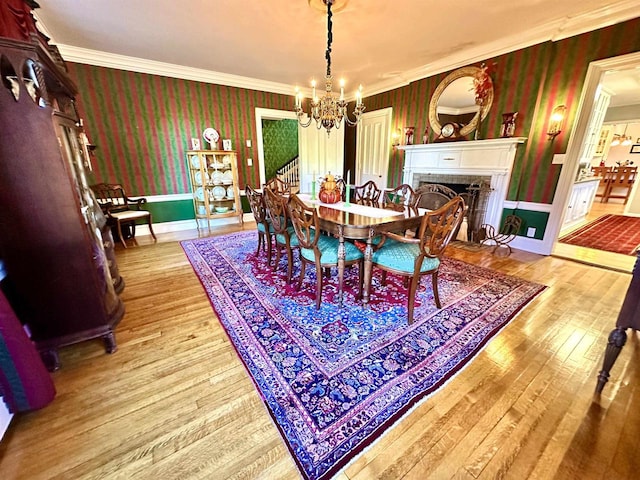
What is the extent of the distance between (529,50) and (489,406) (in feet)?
13.4

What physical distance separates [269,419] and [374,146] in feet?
17.5

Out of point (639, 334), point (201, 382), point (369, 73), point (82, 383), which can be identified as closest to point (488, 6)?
point (369, 73)

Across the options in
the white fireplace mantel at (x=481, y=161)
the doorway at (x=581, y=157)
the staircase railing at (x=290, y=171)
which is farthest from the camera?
the staircase railing at (x=290, y=171)

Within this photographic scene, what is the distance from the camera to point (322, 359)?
1.58m

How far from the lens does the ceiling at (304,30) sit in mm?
2520

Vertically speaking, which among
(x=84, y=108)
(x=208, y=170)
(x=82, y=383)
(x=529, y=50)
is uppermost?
(x=529, y=50)

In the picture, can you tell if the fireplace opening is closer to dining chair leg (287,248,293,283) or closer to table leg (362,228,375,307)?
table leg (362,228,375,307)

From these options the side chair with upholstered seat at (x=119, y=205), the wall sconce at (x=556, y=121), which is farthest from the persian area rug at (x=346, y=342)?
the wall sconce at (x=556, y=121)

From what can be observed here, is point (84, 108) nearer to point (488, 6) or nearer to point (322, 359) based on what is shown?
point (322, 359)

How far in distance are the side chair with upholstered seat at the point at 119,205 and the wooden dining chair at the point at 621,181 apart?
1089 cm

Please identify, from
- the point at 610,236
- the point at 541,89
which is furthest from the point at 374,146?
the point at 610,236

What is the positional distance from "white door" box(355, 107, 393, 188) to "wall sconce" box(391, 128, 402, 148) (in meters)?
0.09

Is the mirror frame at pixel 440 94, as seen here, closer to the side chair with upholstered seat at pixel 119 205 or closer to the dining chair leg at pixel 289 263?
the dining chair leg at pixel 289 263

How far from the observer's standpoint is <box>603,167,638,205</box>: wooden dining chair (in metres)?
6.64
